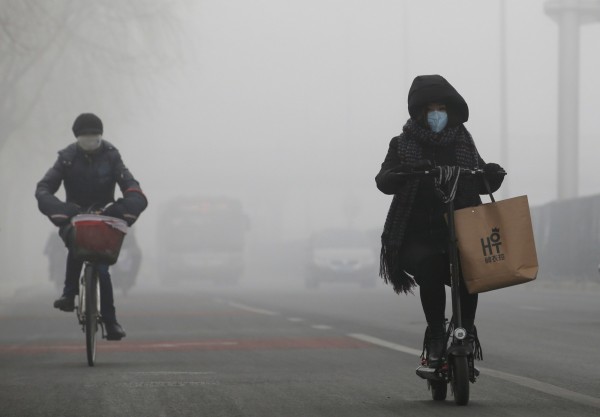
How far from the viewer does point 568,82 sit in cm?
3959

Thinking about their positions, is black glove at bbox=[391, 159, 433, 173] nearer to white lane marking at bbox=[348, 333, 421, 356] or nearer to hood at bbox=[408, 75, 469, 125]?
hood at bbox=[408, 75, 469, 125]

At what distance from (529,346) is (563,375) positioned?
3.11 m

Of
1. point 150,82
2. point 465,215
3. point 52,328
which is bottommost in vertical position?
point 52,328

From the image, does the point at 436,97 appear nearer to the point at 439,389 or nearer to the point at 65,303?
the point at 439,389

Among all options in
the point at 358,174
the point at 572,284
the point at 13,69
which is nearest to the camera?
the point at 572,284

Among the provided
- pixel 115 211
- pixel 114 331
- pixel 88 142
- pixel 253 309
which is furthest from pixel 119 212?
pixel 253 309

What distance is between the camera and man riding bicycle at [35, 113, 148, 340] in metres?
11.5

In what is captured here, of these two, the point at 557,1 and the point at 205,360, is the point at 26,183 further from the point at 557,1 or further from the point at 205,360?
the point at 205,360

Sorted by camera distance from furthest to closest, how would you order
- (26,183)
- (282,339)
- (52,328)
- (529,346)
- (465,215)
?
(26,183)
(52,328)
(282,339)
(529,346)
(465,215)

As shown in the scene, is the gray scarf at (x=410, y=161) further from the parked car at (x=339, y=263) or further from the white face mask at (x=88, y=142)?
the parked car at (x=339, y=263)

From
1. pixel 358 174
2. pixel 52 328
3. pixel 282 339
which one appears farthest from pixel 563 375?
pixel 358 174

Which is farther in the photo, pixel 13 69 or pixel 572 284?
pixel 13 69

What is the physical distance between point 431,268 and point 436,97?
34.8 inches

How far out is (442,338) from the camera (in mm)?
7918
